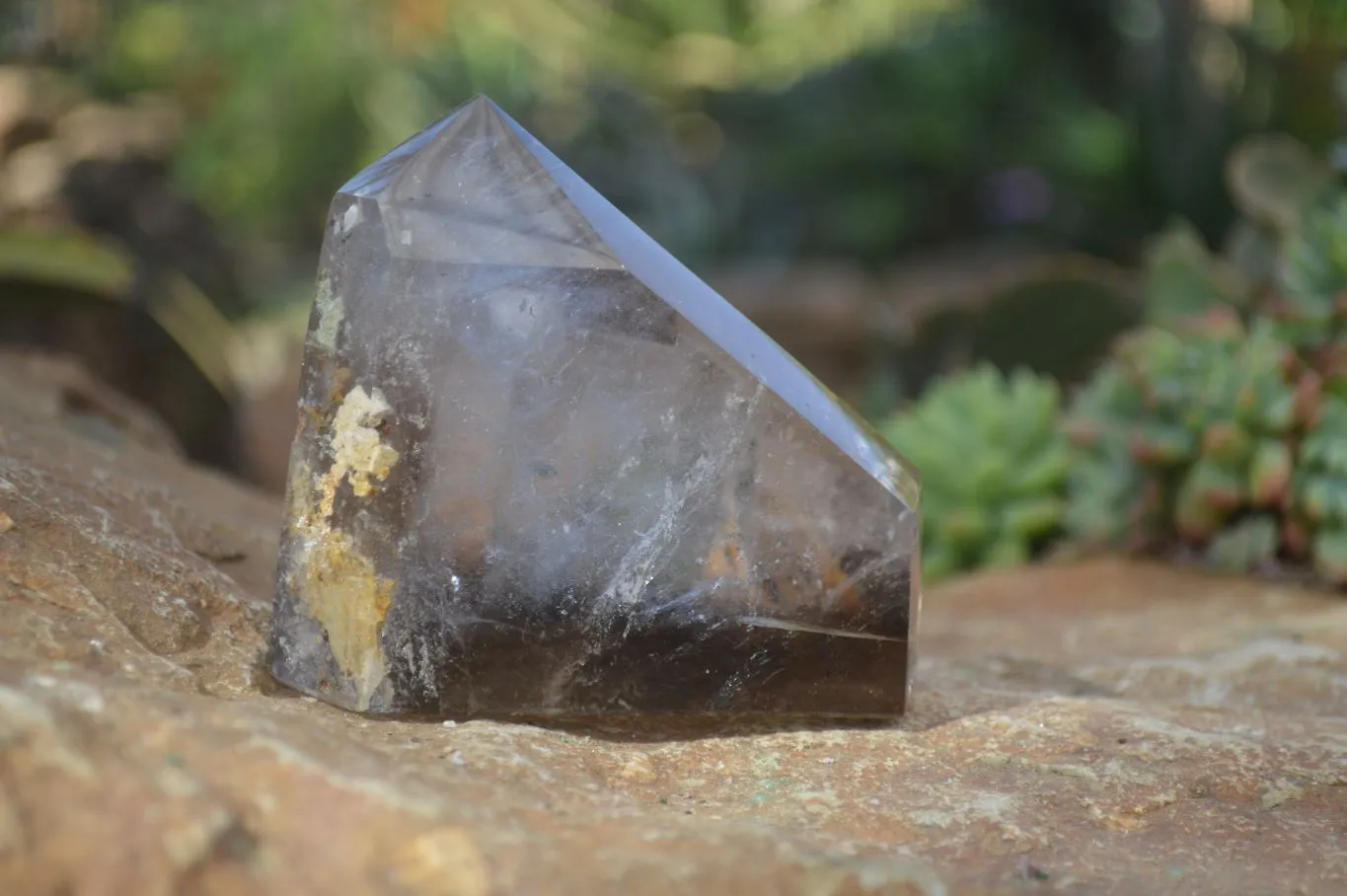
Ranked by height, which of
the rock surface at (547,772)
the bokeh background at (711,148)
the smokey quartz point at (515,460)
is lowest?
the rock surface at (547,772)

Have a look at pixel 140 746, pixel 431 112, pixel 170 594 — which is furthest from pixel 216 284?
pixel 140 746

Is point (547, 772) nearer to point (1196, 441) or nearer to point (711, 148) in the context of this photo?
point (1196, 441)

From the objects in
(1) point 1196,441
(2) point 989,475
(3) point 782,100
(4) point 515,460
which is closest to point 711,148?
(3) point 782,100

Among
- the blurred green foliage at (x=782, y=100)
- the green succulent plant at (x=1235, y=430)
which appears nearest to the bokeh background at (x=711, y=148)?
the blurred green foliage at (x=782, y=100)

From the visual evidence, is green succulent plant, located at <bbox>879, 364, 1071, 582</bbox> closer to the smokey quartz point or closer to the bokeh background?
the bokeh background

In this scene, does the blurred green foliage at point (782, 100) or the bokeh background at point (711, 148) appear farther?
the blurred green foliage at point (782, 100)

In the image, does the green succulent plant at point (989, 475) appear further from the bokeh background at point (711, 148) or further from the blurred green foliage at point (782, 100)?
the blurred green foliage at point (782, 100)

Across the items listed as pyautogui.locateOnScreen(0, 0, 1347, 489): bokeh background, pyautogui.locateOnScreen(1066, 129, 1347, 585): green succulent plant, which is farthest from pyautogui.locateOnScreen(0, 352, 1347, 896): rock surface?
pyautogui.locateOnScreen(0, 0, 1347, 489): bokeh background
